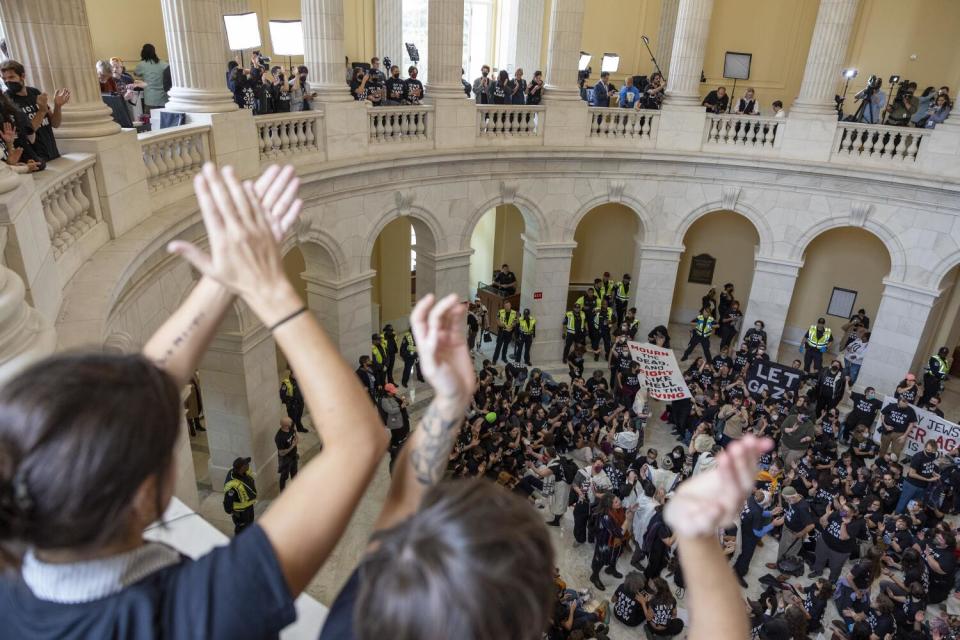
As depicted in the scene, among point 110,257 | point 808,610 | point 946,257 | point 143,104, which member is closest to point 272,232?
point 110,257

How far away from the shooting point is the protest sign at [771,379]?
48.6 ft

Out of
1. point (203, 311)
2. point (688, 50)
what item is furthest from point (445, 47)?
point (203, 311)

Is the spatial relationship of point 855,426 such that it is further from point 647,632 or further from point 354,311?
point 354,311

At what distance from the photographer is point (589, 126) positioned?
17656 millimetres

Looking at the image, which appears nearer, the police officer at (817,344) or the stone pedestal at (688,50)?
the police officer at (817,344)

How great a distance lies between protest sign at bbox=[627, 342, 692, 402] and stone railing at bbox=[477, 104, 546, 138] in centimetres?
601

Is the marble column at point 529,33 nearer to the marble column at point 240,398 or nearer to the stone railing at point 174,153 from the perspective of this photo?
the marble column at point 240,398

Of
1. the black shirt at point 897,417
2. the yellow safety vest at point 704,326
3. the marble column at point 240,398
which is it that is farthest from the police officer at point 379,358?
the black shirt at point 897,417

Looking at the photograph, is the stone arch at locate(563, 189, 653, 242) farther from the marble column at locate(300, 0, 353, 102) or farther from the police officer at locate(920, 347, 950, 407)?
the police officer at locate(920, 347, 950, 407)

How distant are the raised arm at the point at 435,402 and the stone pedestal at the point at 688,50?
56.4ft

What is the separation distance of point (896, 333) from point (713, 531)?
18.0m

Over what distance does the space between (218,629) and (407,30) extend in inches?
937

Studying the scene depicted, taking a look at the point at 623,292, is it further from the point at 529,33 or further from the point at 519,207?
the point at 529,33

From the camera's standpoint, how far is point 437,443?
2.03m
